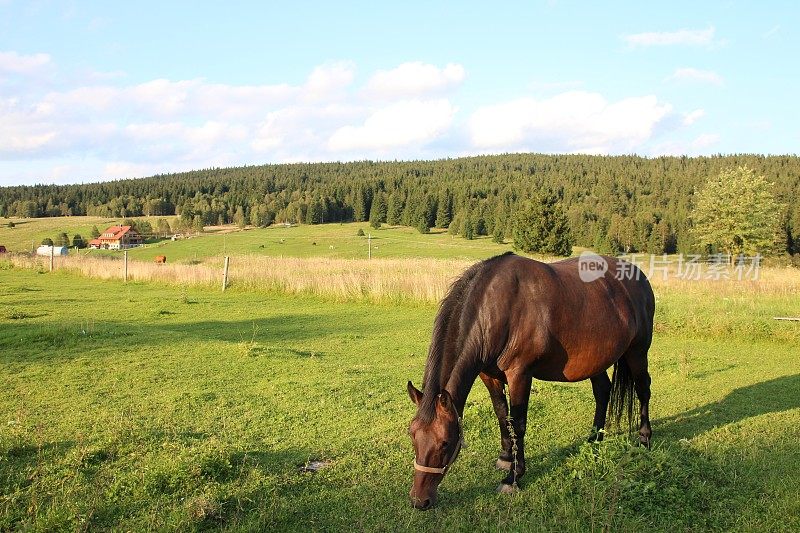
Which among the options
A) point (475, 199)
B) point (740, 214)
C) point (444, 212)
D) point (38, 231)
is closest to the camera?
point (740, 214)

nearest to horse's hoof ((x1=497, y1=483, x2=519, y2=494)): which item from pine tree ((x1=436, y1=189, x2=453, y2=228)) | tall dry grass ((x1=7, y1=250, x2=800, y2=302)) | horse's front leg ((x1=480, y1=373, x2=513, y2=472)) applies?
horse's front leg ((x1=480, y1=373, x2=513, y2=472))

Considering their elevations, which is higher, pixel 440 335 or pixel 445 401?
pixel 440 335

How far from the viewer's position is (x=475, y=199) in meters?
70.8

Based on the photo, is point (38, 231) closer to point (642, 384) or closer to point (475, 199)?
point (475, 199)

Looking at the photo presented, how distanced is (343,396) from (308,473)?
8.29 feet

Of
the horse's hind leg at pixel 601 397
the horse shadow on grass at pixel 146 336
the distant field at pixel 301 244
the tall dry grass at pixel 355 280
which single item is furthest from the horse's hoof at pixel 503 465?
the distant field at pixel 301 244

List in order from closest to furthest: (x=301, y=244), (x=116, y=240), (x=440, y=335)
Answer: (x=440, y=335) < (x=301, y=244) < (x=116, y=240)

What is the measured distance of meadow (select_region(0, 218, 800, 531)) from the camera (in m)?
3.92

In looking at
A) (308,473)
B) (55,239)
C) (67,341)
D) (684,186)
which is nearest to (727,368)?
(308,473)

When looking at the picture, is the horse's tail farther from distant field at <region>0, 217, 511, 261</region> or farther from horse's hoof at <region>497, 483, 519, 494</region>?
distant field at <region>0, 217, 511, 261</region>

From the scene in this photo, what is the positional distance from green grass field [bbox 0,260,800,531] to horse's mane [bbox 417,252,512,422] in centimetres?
89

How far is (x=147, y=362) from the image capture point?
28.7ft

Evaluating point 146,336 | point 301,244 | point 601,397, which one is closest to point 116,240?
point 301,244

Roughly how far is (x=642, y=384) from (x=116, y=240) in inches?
2168
